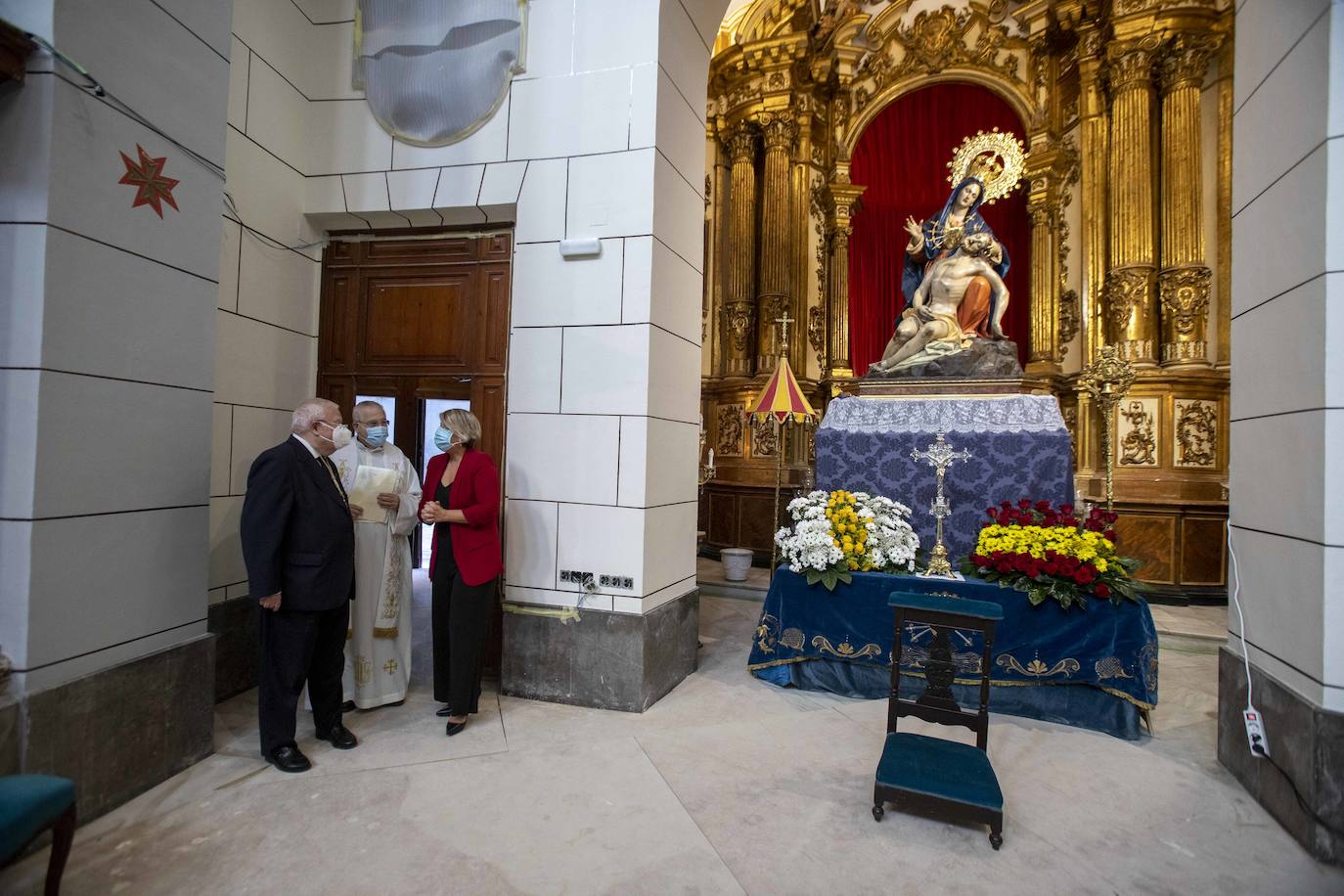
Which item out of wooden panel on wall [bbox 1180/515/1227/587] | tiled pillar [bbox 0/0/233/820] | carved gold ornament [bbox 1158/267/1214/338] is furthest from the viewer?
carved gold ornament [bbox 1158/267/1214/338]

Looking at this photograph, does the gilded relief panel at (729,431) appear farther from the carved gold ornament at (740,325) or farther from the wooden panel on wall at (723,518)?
the carved gold ornament at (740,325)

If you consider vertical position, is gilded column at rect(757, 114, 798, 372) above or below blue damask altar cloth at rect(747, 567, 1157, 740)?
above

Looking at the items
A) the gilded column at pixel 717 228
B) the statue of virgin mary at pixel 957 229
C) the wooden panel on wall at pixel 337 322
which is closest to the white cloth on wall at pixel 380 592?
the wooden panel on wall at pixel 337 322

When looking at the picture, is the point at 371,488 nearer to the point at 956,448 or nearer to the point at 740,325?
the point at 956,448

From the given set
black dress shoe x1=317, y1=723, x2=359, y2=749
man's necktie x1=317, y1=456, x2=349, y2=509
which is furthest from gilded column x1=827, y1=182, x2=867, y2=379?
black dress shoe x1=317, y1=723, x2=359, y2=749

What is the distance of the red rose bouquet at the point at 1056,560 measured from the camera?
151 inches

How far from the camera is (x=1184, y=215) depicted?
765cm

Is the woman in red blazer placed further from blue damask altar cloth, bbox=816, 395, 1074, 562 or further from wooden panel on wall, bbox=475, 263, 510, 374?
blue damask altar cloth, bbox=816, 395, 1074, 562

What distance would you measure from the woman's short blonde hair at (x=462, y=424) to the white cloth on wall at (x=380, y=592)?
1.75 feet

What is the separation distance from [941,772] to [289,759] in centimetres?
293

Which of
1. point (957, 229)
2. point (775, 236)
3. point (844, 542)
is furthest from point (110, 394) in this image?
point (775, 236)

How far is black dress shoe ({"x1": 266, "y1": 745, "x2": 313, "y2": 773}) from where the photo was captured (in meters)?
3.10

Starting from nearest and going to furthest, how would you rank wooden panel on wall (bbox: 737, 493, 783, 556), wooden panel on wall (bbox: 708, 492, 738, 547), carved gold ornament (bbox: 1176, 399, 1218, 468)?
carved gold ornament (bbox: 1176, 399, 1218, 468), wooden panel on wall (bbox: 737, 493, 783, 556), wooden panel on wall (bbox: 708, 492, 738, 547)

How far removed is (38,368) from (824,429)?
527 cm
